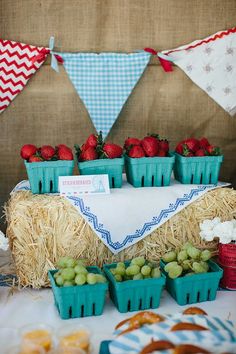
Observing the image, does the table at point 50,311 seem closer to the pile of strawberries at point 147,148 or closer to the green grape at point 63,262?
the green grape at point 63,262

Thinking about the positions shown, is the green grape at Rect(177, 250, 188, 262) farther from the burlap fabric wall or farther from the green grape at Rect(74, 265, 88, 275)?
the burlap fabric wall

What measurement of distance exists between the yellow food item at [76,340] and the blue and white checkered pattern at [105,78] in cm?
173

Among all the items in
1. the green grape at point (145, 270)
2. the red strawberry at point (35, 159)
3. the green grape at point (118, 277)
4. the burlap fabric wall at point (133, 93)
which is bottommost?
the green grape at point (118, 277)

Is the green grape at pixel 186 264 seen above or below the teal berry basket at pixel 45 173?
below

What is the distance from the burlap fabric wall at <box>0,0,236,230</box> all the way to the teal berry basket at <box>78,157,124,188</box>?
700 mm

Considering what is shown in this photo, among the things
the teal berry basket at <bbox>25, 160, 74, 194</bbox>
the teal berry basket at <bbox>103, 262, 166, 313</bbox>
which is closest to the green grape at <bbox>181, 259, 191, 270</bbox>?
the teal berry basket at <bbox>103, 262, 166, 313</bbox>

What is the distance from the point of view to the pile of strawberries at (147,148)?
8.77ft

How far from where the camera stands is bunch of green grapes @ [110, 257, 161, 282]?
2291 millimetres

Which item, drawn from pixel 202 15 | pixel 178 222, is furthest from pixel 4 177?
pixel 202 15

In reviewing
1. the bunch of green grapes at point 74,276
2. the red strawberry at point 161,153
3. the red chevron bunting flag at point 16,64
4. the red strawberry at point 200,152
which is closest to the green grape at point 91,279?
the bunch of green grapes at point 74,276

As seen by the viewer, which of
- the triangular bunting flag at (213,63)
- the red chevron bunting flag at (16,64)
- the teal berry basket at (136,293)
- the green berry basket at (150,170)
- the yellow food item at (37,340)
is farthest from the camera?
the triangular bunting flag at (213,63)

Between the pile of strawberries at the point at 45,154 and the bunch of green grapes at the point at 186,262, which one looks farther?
the pile of strawberries at the point at 45,154

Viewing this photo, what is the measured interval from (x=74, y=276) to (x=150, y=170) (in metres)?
0.73

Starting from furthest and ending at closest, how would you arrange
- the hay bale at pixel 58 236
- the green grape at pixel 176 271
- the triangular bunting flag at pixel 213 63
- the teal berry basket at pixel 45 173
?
1. the triangular bunting flag at pixel 213 63
2. the teal berry basket at pixel 45 173
3. the hay bale at pixel 58 236
4. the green grape at pixel 176 271
